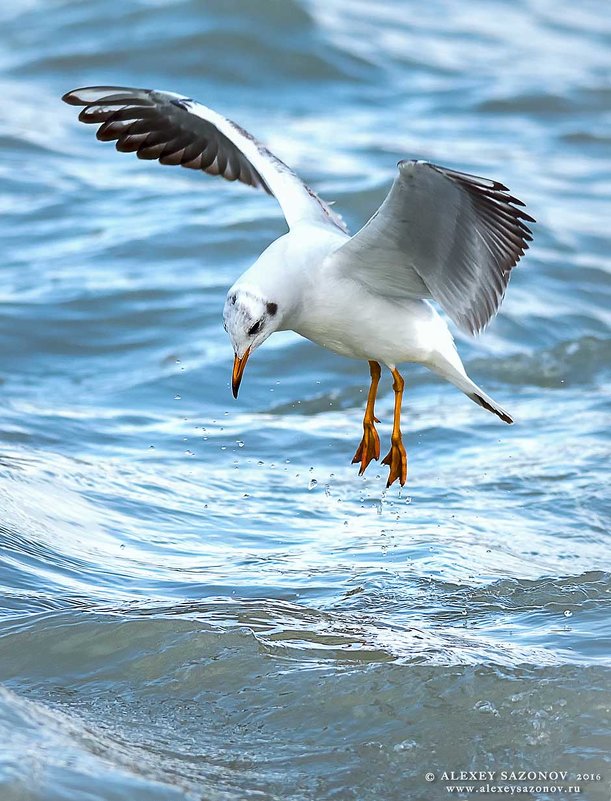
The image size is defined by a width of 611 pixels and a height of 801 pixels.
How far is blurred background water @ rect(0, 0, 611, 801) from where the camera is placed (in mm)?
4543

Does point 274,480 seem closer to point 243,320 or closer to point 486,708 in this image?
point 243,320

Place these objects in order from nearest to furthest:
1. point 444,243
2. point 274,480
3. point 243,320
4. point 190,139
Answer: point 243,320 → point 444,243 → point 190,139 → point 274,480

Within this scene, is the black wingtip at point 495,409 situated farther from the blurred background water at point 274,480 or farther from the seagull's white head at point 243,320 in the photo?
the seagull's white head at point 243,320

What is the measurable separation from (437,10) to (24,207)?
28.0 ft

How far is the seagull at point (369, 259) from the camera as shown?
5047 millimetres

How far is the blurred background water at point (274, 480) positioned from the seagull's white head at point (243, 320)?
104 centimetres

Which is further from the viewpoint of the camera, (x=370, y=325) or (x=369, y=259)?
(x=370, y=325)

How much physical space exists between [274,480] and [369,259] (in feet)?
7.00

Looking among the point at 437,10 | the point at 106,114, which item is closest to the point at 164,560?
the point at 106,114

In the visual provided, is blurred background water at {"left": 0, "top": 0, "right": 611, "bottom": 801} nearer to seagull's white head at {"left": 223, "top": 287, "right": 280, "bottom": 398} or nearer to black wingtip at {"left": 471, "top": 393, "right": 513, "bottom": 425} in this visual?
black wingtip at {"left": 471, "top": 393, "right": 513, "bottom": 425}

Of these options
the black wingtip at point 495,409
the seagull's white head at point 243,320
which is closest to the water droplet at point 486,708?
the seagull's white head at point 243,320

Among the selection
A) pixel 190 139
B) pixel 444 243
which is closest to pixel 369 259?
pixel 444 243

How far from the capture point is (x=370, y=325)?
5703 millimetres

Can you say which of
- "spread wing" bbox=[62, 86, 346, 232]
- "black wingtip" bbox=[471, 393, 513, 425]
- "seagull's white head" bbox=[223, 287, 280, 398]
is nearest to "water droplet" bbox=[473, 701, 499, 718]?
"seagull's white head" bbox=[223, 287, 280, 398]
